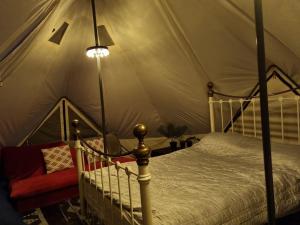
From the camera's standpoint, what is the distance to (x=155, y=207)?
63.9 inches

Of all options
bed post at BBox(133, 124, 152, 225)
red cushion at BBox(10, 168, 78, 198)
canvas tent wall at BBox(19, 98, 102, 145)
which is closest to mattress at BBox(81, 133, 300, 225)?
bed post at BBox(133, 124, 152, 225)

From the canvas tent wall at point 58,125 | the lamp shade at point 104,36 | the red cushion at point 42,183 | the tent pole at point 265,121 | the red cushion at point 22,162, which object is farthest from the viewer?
the canvas tent wall at point 58,125

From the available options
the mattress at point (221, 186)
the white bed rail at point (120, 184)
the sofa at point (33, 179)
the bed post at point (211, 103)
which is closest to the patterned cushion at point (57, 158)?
the sofa at point (33, 179)

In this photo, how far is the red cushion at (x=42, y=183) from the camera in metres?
2.98

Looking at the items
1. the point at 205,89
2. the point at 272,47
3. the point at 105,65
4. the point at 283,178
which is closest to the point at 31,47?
the point at 105,65

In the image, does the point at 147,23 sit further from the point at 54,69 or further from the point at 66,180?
the point at 66,180

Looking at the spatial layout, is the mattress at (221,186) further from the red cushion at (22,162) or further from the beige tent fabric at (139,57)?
the red cushion at (22,162)

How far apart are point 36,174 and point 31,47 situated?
158 centimetres

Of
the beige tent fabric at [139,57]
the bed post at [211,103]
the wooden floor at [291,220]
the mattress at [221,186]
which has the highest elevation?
the beige tent fabric at [139,57]

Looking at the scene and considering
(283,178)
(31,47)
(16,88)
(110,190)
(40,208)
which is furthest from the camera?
(16,88)

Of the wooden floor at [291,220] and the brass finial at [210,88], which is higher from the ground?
the brass finial at [210,88]

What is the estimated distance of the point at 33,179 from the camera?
3.27m

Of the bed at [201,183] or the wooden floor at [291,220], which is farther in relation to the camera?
the wooden floor at [291,220]

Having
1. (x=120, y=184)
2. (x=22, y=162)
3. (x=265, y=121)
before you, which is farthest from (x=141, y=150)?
(x=22, y=162)
